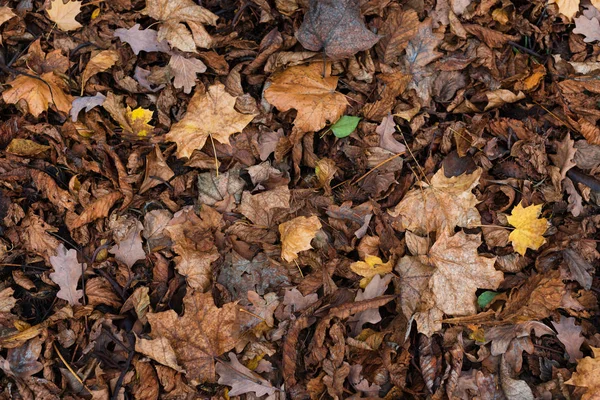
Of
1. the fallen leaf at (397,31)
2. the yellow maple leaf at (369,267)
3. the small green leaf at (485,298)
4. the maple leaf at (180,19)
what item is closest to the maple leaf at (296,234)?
the yellow maple leaf at (369,267)

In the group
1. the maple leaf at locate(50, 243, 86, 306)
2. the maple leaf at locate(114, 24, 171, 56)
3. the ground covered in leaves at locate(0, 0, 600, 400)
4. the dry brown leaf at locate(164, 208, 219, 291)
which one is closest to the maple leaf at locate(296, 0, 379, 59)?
the ground covered in leaves at locate(0, 0, 600, 400)

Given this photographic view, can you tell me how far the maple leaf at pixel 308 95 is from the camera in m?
2.61

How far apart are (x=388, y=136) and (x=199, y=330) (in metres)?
1.38

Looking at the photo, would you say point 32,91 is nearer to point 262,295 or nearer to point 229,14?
point 229,14

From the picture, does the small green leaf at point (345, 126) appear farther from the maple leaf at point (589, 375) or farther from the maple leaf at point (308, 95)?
the maple leaf at point (589, 375)

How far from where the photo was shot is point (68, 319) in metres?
2.52

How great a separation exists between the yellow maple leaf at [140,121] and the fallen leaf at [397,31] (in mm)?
1319

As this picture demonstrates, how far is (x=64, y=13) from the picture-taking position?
2744 millimetres

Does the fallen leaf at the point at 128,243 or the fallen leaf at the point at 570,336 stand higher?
the fallen leaf at the point at 128,243

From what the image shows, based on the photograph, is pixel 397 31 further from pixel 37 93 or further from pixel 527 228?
pixel 37 93

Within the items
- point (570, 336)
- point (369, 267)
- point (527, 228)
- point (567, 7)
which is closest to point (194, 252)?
point (369, 267)

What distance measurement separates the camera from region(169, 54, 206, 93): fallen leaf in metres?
2.69

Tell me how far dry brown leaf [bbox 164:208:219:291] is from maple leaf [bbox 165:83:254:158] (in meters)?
0.41

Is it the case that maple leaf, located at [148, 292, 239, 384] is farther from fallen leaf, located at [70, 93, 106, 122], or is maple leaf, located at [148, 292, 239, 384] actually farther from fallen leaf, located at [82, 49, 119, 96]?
fallen leaf, located at [82, 49, 119, 96]
